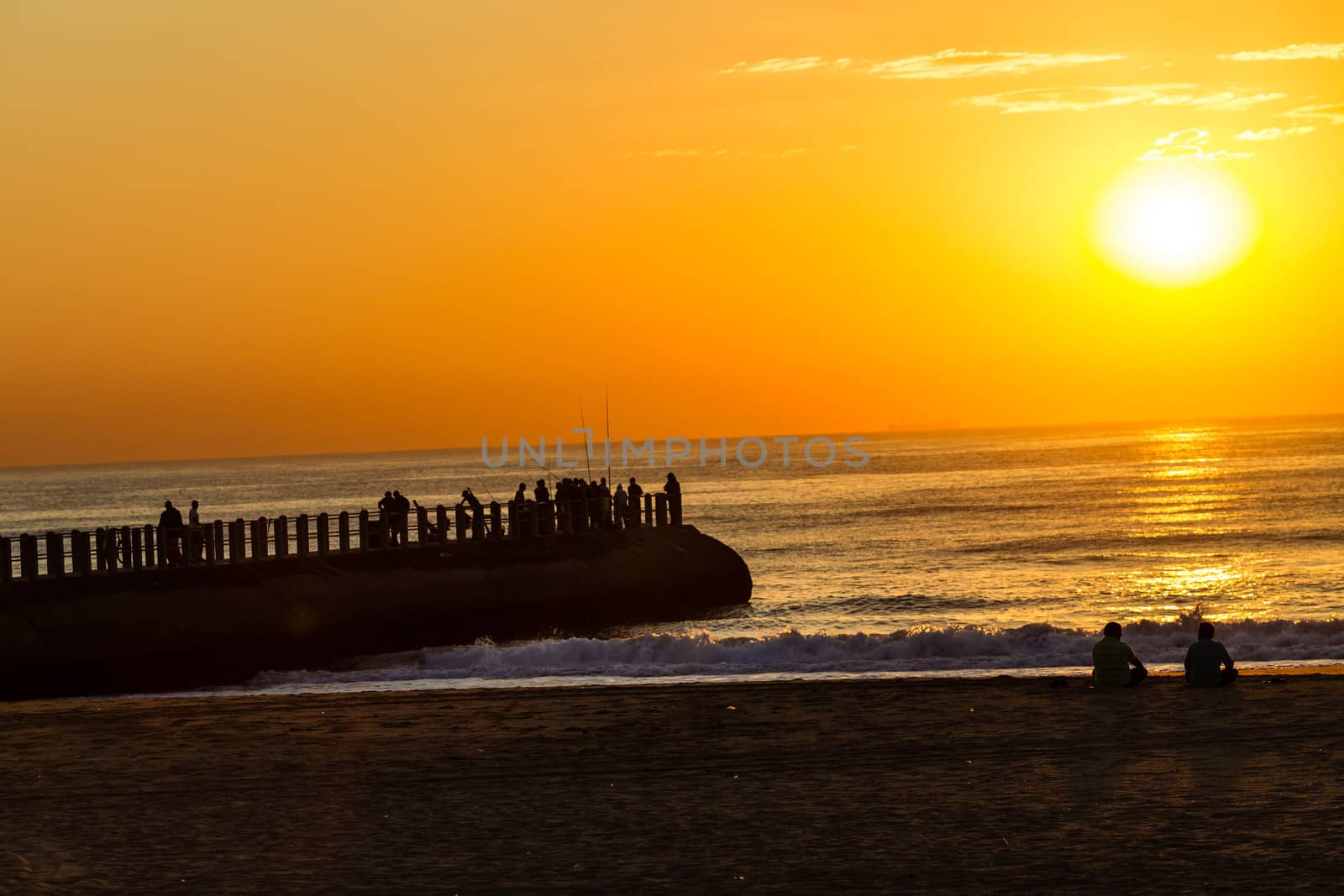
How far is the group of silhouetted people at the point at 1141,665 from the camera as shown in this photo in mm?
19375

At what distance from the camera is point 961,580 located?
2057 inches

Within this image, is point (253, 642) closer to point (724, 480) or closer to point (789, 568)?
point (789, 568)

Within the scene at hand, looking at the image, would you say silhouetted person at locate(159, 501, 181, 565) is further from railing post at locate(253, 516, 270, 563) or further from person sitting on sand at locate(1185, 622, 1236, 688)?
person sitting on sand at locate(1185, 622, 1236, 688)

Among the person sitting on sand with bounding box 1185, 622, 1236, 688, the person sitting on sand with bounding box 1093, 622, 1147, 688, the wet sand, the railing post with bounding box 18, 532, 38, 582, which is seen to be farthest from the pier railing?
the person sitting on sand with bounding box 1185, 622, 1236, 688

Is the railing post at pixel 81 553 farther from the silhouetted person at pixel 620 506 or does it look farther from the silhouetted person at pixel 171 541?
the silhouetted person at pixel 620 506

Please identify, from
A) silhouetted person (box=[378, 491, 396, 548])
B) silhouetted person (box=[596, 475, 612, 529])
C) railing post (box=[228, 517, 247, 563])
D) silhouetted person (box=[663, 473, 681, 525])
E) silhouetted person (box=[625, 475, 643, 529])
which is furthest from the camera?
silhouetted person (box=[663, 473, 681, 525])

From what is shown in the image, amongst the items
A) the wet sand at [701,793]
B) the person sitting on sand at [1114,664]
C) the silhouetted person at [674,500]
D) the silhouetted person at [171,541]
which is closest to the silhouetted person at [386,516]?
the silhouetted person at [171,541]

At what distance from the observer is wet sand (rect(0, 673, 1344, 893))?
10.8 metres

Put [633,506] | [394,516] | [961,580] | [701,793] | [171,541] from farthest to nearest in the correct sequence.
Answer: [961,580] → [633,506] → [394,516] → [171,541] → [701,793]

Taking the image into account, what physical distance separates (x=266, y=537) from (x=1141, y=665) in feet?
61.1

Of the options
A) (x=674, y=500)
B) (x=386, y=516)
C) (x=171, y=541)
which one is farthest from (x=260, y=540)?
(x=674, y=500)

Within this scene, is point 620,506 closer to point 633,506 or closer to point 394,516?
point 633,506

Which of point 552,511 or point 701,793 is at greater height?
point 552,511

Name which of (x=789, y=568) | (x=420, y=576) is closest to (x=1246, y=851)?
(x=420, y=576)
